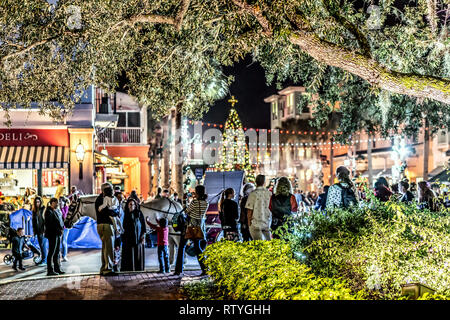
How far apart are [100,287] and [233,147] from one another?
67.5 feet

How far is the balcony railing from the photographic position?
37.1m

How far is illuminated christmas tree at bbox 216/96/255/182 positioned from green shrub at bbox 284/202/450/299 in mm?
21202

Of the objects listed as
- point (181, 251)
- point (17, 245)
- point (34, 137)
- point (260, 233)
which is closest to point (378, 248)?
point (260, 233)

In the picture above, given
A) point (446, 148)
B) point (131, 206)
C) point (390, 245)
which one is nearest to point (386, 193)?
point (131, 206)

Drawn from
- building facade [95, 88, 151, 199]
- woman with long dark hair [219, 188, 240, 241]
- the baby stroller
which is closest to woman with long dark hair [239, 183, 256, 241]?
woman with long dark hair [219, 188, 240, 241]

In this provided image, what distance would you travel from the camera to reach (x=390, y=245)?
636cm

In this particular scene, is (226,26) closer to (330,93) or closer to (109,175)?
(330,93)

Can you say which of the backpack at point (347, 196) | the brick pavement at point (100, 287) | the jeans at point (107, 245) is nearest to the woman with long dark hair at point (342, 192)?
the backpack at point (347, 196)

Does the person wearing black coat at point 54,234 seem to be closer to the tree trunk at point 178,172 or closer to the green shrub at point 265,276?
the green shrub at point 265,276

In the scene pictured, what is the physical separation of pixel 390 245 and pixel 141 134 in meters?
32.4

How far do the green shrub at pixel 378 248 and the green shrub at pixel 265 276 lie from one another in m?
0.35

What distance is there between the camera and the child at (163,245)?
11266mm

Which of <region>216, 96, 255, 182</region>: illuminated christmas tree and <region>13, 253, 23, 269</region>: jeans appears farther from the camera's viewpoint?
<region>216, 96, 255, 182</region>: illuminated christmas tree

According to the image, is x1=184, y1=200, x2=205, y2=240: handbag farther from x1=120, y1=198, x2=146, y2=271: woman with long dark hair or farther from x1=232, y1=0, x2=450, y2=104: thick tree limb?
x1=232, y1=0, x2=450, y2=104: thick tree limb
